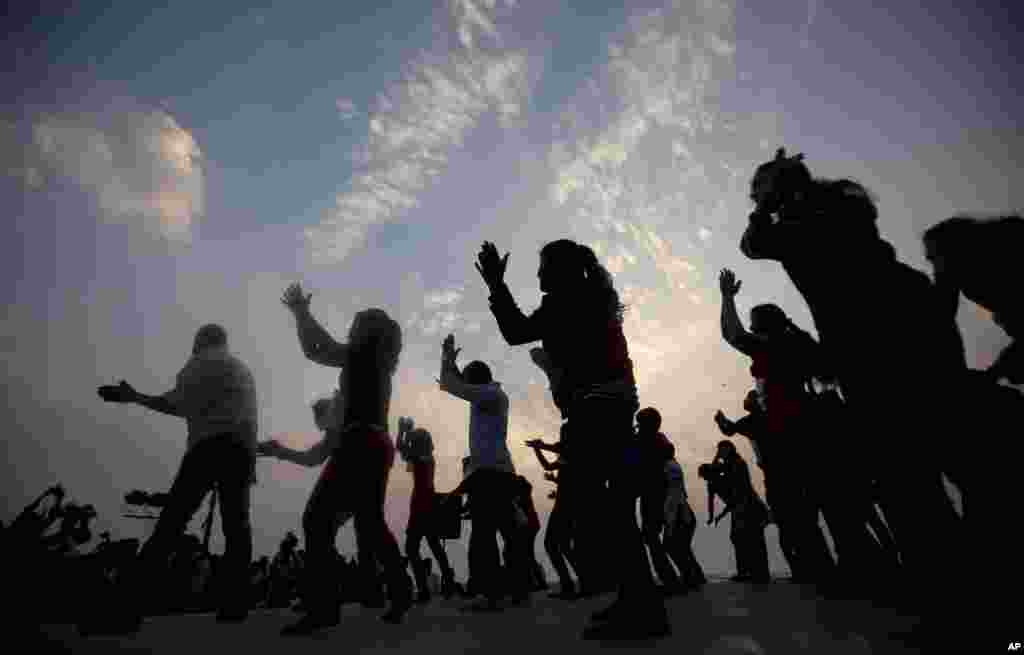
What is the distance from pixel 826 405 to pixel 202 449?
17.0ft

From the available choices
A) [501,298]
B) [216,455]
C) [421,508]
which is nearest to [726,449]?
[421,508]

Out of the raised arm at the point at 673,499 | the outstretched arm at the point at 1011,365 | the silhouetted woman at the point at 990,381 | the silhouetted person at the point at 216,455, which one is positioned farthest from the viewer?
the raised arm at the point at 673,499

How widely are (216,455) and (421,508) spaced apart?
3.26 metres

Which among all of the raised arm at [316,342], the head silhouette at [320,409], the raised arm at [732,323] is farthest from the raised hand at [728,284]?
the head silhouette at [320,409]

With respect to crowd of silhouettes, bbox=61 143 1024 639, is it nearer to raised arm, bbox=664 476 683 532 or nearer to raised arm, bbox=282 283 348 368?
raised arm, bbox=282 283 348 368

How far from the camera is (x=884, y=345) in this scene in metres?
2.12

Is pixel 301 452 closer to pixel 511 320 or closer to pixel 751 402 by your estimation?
pixel 511 320

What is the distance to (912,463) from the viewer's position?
2.00 meters

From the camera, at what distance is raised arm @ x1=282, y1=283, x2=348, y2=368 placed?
3584 millimetres

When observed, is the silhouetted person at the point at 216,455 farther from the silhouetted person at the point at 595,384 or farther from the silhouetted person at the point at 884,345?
the silhouetted person at the point at 884,345

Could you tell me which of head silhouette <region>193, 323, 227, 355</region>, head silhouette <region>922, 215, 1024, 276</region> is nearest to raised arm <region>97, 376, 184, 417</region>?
head silhouette <region>193, 323, 227, 355</region>

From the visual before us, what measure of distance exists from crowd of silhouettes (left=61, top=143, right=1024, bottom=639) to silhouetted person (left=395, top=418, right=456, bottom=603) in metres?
1.38

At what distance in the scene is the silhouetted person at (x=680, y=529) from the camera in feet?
19.0

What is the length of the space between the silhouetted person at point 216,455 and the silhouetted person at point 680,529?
15.4ft
